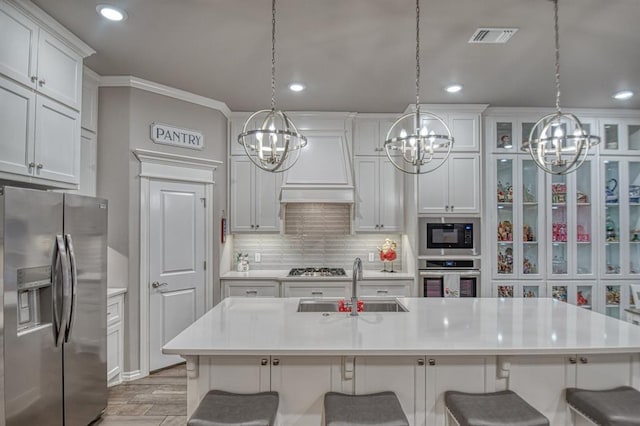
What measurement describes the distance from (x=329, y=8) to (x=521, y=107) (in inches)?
119

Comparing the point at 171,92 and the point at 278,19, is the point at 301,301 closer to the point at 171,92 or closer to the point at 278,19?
the point at 278,19

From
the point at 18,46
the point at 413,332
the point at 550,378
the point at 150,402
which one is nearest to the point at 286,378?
the point at 413,332

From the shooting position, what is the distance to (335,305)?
293cm

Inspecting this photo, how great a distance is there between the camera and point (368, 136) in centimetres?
457

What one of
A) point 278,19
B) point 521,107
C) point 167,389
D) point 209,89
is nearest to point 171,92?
point 209,89

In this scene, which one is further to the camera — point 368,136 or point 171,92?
point 368,136

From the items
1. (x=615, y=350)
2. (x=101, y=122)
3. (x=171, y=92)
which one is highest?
(x=171, y=92)

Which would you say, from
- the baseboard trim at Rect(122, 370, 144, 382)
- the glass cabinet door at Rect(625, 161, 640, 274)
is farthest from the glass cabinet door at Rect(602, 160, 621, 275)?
the baseboard trim at Rect(122, 370, 144, 382)

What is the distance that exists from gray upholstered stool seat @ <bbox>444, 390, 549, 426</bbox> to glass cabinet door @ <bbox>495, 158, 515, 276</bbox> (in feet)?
8.47

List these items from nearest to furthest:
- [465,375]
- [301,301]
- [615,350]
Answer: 1. [615,350]
2. [465,375]
3. [301,301]

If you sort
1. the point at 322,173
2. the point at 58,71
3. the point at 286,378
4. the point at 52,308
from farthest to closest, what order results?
the point at 322,173, the point at 58,71, the point at 52,308, the point at 286,378

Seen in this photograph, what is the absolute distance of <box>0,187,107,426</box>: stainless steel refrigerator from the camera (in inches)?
78.4

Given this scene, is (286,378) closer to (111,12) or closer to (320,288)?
(320,288)

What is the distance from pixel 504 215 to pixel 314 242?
2.33m
